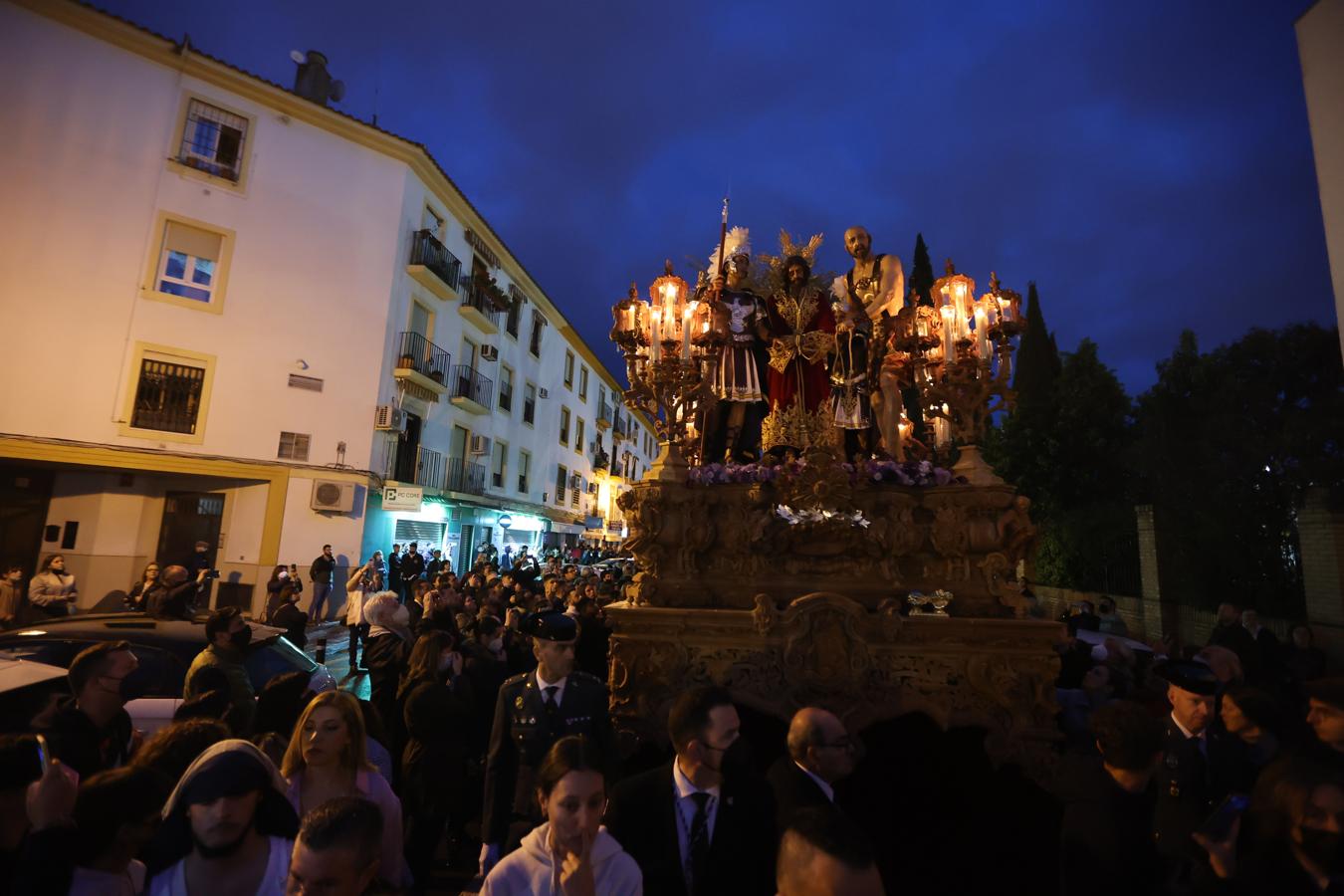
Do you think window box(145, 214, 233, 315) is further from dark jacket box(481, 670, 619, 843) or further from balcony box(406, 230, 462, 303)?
dark jacket box(481, 670, 619, 843)

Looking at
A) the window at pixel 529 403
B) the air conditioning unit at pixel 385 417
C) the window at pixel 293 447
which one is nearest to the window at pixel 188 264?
the window at pixel 293 447

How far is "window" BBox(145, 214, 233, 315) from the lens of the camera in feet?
52.5

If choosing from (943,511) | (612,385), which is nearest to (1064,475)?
(943,511)

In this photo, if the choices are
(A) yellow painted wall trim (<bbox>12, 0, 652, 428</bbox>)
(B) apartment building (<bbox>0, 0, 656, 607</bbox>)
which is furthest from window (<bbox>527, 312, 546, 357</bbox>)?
(B) apartment building (<bbox>0, 0, 656, 607</bbox>)

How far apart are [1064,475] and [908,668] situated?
21.2m

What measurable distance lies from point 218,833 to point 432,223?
70.3ft

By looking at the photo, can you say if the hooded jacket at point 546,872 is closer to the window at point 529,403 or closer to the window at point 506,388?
the window at point 506,388

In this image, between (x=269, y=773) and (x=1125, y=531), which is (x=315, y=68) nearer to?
(x=269, y=773)

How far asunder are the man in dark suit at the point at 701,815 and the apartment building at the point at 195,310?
53.4ft

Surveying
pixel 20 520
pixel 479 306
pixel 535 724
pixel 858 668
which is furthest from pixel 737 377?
pixel 20 520

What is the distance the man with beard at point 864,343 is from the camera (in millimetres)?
6980

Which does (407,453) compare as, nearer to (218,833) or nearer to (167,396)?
(167,396)

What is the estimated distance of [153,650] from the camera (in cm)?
561

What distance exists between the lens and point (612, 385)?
143ft
